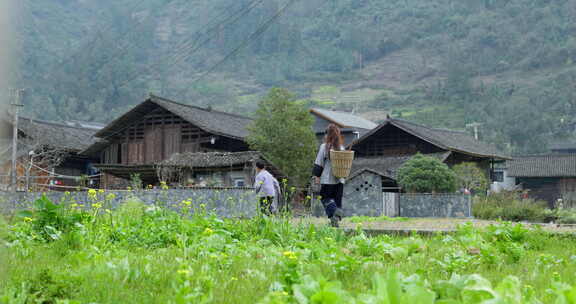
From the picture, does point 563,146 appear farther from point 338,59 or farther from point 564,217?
point 338,59

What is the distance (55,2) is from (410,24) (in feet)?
211

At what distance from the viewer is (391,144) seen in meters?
33.4

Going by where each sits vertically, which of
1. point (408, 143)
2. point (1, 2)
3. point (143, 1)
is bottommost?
point (1, 2)

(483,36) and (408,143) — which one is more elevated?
(483,36)

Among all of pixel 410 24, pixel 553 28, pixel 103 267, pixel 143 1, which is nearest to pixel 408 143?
pixel 103 267

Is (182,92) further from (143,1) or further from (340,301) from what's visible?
(340,301)

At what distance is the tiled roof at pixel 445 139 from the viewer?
30859 mm

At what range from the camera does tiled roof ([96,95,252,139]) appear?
27.9 m

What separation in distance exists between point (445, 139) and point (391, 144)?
9.79 ft

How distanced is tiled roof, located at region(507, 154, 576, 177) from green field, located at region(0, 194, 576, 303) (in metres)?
40.8

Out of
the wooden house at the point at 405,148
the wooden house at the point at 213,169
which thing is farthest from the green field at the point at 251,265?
the wooden house at the point at 405,148

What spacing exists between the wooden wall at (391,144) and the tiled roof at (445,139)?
1.67 ft

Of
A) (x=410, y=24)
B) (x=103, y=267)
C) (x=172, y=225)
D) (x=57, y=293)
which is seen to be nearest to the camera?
(x=57, y=293)

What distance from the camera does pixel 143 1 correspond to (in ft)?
422
